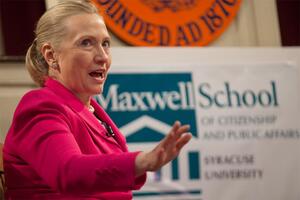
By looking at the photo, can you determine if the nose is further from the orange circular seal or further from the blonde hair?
the orange circular seal

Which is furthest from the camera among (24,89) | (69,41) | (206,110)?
(206,110)

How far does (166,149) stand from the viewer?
111 cm

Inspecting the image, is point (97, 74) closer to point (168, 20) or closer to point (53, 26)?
point (53, 26)

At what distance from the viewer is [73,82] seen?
146 cm

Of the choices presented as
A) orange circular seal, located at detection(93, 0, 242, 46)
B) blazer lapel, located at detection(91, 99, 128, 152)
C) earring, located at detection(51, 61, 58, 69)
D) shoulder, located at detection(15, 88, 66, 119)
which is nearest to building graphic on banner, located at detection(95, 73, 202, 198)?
orange circular seal, located at detection(93, 0, 242, 46)

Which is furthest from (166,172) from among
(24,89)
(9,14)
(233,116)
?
(9,14)

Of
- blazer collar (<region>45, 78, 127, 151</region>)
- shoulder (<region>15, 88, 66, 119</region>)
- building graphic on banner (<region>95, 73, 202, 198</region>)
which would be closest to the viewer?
shoulder (<region>15, 88, 66, 119</region>)

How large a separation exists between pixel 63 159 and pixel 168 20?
216 cm

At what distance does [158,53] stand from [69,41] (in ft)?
5.23

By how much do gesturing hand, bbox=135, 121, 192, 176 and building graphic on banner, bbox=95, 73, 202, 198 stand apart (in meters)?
1.77

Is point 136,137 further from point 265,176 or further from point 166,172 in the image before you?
point 265,176

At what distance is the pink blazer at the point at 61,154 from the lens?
115 cm

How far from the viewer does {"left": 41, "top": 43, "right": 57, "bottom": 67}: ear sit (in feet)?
4.88

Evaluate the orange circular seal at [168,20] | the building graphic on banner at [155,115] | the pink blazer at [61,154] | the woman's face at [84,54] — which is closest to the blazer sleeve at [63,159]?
the pink blazer at [61,154]
